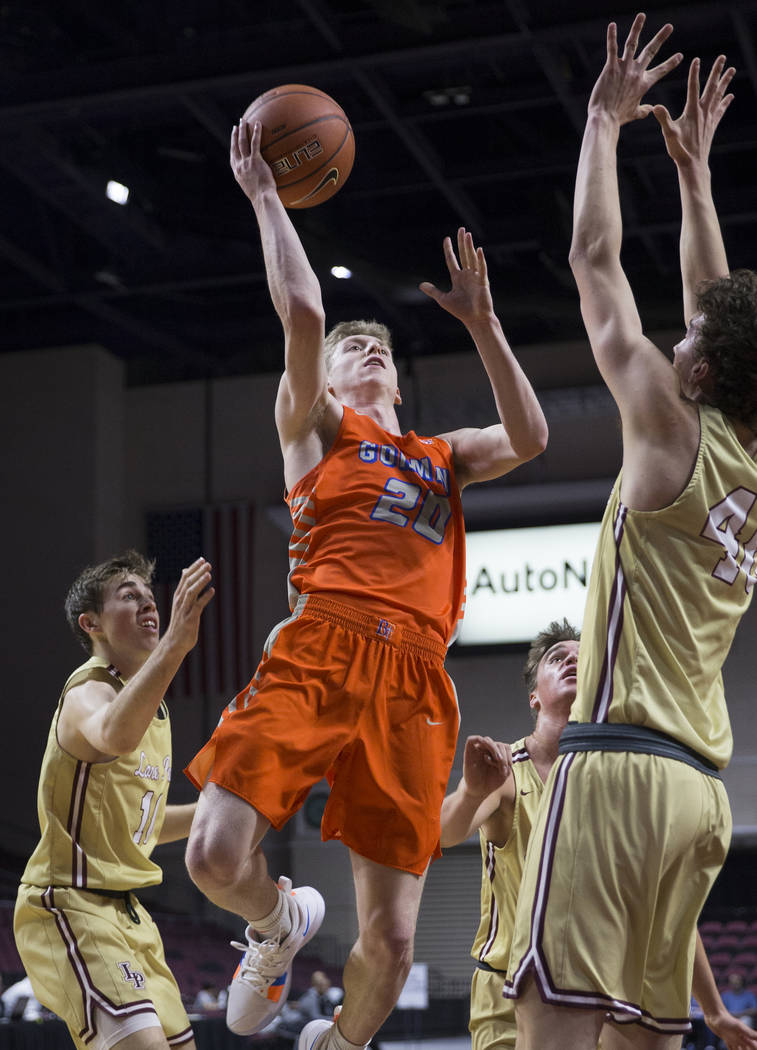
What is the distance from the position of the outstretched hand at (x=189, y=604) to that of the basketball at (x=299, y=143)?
134 centimetres

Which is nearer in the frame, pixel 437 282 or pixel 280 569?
pixel 437 282

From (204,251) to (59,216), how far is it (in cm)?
192

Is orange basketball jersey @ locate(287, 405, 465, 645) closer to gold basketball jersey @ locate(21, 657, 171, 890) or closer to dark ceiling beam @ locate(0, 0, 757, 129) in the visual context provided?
gold basketball jersey @ locate(21, 657, 171, 890)

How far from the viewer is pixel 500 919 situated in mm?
4641

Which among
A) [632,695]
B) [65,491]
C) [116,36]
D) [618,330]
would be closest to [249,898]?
[632,695]

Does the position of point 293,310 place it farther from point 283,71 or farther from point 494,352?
point 283,71

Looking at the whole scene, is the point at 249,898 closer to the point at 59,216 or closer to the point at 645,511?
the point at 645,511

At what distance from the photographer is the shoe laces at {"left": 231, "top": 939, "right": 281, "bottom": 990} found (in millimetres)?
4105

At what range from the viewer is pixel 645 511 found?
114 inches

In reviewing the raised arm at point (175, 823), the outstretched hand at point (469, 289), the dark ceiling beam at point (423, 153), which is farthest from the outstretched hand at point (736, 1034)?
the dark ceiling beam at point (423, 153)

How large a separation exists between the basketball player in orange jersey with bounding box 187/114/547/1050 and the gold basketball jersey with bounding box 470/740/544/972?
721 mm

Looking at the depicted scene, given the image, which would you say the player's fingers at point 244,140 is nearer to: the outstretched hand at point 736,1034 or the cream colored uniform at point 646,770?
the cream colored uniform at point 646,770

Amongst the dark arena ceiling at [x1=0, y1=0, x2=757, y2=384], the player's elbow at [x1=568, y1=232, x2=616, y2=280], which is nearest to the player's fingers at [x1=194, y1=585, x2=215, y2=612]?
the player's elbow at [x1=568, y1=232, x2=616, y2=280]

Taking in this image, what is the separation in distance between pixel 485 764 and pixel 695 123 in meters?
2.10
